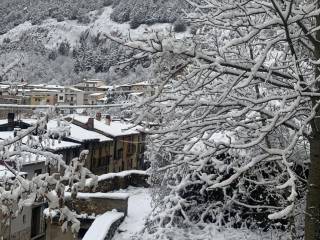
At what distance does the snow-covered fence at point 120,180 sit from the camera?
16.4 metres

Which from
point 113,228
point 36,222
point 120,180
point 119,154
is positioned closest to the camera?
point 113,228

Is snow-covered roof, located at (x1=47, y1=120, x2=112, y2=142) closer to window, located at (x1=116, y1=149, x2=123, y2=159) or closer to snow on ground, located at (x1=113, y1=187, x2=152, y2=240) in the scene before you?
window, located at (x1=116, y1=149, x2=123, y2=159)

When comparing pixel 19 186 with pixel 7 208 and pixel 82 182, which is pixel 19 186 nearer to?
pixel 7 208

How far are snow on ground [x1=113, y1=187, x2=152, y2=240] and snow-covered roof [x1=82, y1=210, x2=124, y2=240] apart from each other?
309 mm

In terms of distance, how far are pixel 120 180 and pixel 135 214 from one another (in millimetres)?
4094

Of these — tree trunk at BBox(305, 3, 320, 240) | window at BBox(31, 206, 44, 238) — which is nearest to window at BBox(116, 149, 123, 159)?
window at BBox(31, 206, 44, 238)

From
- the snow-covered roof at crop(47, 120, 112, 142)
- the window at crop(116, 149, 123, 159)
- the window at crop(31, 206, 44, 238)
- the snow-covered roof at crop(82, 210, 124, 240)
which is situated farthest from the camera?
the window at crop(116, 149, 123, 159)

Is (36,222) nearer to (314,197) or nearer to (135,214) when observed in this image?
(135,214)

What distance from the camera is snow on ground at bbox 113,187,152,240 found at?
39.4 feet

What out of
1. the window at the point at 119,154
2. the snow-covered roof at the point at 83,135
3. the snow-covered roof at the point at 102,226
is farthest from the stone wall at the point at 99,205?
the window at the point at 119,154

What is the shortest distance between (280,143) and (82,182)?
4015 mm

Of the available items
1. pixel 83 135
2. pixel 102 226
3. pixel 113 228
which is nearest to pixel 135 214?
pixel 113 228

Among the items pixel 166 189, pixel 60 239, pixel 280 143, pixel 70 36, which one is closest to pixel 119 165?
pixel 60 239

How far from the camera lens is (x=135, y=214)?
13945 mm
